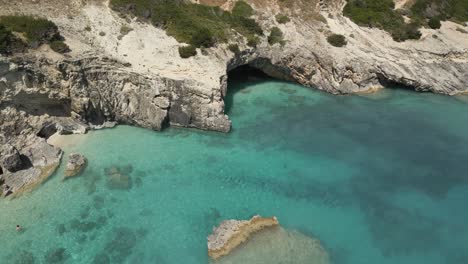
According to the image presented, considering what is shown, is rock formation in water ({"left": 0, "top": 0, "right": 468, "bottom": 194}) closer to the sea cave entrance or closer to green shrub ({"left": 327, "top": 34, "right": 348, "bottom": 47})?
the sea cave entrance

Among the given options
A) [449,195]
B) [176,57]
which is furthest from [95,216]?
[449,195]

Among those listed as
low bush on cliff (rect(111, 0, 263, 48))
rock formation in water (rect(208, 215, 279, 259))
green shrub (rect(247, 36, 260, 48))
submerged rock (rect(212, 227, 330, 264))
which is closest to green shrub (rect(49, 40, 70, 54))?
low bush on cliff (rect(111, 0, 263, 48))

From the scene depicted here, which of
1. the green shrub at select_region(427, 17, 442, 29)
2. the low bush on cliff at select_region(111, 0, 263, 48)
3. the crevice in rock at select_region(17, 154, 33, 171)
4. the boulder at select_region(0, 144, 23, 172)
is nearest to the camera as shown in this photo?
the boulder at select_region(0, 144, 23, 172)

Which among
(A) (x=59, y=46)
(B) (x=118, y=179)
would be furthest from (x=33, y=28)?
(B) (x=118, y=179)

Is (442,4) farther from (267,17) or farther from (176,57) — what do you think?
(176,57)

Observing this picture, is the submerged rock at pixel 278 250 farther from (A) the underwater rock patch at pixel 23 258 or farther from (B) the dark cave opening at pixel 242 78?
(B) the dark cave opening at pixel 242 78

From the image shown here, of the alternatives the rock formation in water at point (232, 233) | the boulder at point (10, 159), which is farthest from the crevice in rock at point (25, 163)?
the rock formation in water at point (232, 233)
